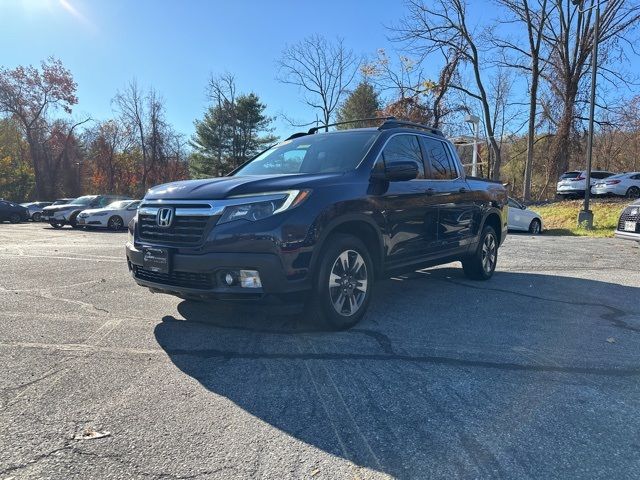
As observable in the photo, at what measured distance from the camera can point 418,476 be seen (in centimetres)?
234

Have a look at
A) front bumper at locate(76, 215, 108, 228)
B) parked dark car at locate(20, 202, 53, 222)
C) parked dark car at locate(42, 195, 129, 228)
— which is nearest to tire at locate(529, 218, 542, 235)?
front bumper at locate(76, 215, 108, 228)

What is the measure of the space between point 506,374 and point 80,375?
3.14 m

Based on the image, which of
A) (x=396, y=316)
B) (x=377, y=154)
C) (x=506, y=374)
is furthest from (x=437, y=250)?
(x=506, y=374)

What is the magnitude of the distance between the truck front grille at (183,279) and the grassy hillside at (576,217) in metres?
16.7

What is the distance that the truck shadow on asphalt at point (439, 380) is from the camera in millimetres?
2570

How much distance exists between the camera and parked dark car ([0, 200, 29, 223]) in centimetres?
2819

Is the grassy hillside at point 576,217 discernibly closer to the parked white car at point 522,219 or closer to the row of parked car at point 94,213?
the parked white car at point 522,219

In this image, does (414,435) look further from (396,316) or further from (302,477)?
(396,316)

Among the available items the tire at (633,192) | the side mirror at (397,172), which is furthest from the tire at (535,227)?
the side mirror at (397,172)

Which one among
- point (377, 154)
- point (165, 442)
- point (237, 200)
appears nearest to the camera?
point (165, 442)

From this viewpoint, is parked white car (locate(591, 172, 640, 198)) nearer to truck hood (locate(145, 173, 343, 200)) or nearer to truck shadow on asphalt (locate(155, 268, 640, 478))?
truck shadow on asphalt (locate(155, 268, 640, 478))

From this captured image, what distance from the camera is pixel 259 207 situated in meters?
3.98

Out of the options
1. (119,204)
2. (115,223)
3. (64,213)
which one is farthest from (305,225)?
(64,213)

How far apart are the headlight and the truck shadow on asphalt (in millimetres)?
1108
